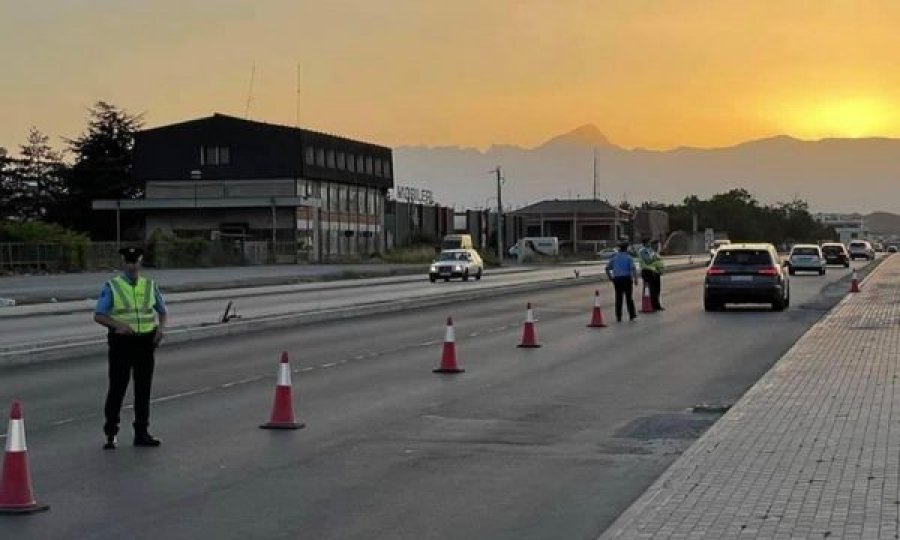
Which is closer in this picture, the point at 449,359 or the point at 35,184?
the point at 449,359

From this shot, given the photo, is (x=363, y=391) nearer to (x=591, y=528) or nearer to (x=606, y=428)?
(x=606, y=428)

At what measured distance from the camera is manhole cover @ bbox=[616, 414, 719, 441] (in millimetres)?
11655

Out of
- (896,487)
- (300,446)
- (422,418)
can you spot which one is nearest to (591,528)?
(896,487)

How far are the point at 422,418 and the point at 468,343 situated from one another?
371 inches

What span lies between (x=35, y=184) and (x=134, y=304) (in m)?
107

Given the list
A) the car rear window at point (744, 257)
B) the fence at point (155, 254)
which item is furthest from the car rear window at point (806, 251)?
the fence at point (155, 254)

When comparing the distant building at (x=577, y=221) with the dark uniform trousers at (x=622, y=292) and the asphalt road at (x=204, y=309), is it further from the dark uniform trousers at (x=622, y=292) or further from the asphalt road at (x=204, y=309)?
the dark uniform trousers at (x=622, y=292)

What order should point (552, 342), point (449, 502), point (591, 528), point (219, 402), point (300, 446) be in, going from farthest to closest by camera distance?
point (552, 342), point (219, 402), point (300, 446), point (449, 502), point (591, 528)

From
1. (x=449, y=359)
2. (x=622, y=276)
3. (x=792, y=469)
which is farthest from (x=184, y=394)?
(x=622, y=276)

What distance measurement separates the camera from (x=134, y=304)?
1113 cm

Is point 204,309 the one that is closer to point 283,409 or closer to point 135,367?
point 283,409

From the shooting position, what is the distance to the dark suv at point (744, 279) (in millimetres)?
30562

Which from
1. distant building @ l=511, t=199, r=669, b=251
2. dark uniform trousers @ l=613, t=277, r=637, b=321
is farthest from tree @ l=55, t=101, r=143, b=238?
dark uniform trousers @ l=613, t=277, r=637, b=321

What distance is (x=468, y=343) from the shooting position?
22234 millimetres
